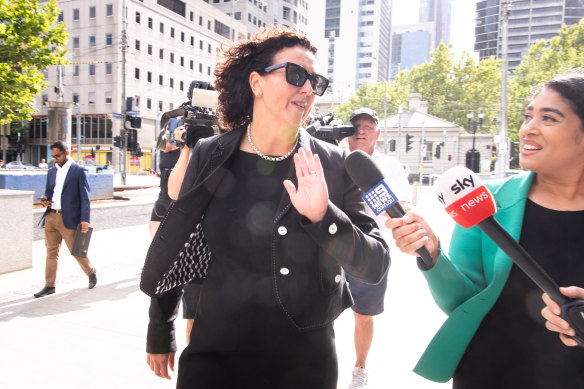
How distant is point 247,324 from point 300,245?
14.1 inches

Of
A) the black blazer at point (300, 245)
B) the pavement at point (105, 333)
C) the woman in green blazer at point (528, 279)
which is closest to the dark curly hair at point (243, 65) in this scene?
the black blazer at point (300, 245)

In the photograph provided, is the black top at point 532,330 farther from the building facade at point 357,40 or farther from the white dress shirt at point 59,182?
the building facade at point 357,40

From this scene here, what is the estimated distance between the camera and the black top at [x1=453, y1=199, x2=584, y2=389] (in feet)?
5.45

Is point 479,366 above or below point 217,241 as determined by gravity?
below

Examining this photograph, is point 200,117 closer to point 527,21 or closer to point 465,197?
point 465,197

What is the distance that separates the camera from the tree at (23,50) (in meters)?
13.8

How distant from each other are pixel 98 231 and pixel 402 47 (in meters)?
199

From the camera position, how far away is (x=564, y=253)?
5.63 feet

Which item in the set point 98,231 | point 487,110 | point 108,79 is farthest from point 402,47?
point 98,231

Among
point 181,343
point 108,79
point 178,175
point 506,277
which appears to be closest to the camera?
point 506,277

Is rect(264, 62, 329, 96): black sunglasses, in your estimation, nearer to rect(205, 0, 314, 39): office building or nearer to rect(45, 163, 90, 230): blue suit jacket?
rect(45, 163, 90, 230): blue suit jacket

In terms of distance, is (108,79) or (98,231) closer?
(98,231)

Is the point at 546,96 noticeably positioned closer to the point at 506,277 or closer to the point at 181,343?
the point at 506,277

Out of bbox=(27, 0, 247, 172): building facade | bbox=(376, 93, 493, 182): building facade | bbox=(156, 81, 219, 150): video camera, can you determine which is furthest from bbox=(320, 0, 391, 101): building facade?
bbox=(156, 81, 219, 150): video camera
